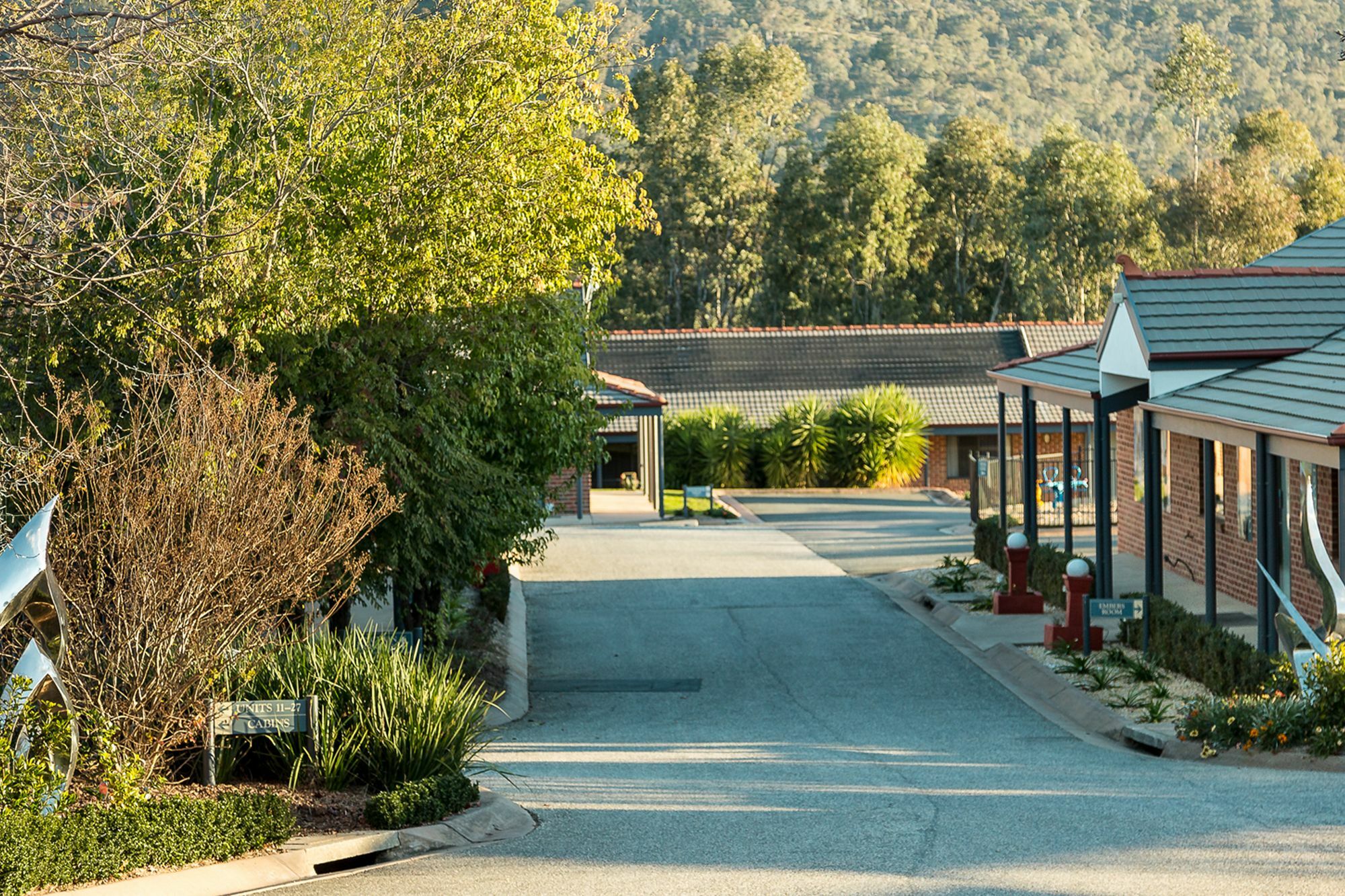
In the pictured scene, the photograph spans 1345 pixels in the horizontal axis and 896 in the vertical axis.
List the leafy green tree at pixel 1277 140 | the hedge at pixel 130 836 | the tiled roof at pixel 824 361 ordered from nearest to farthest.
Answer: the hedge at pixel 130 836, the tiled roof at pixel 824 361, the leafy green tree at pixel 1277 140

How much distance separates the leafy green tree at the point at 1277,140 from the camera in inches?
2598

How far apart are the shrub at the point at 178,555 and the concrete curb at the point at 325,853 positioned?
128 centimetres

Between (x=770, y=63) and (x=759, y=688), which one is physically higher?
(x=770, y=63)

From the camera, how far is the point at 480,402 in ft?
50.4

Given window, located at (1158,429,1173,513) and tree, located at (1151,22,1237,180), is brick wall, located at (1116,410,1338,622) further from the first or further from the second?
tree, located at (1151,22,1237,180)

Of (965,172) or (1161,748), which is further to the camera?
(965,172)

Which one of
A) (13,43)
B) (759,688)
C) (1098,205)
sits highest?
(1098,205)

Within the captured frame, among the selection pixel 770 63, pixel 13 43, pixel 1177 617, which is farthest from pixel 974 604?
pixel 770 63

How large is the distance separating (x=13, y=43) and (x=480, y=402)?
6.15 m

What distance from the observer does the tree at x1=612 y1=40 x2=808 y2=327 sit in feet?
206

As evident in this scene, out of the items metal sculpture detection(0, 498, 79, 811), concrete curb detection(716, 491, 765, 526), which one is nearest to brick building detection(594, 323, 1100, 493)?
concrete curb detection(716, 491, 765, 526)

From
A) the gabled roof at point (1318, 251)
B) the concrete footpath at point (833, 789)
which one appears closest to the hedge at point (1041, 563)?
the concrete footpath at point (833, 789)

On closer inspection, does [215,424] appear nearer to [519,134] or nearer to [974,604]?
[519,134]

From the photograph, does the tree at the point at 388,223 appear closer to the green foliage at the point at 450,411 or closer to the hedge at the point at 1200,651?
the green foliage at the point at 450,411
